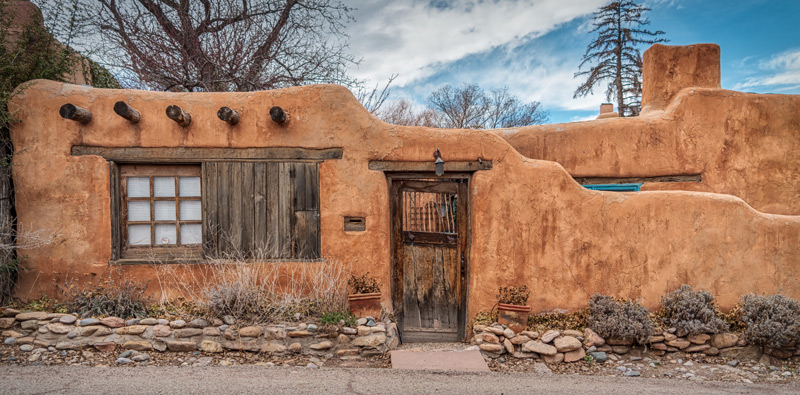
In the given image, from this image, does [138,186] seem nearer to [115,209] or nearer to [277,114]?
[115,209]

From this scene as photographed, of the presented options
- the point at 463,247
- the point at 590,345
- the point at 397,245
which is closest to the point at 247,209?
the point at 397,245

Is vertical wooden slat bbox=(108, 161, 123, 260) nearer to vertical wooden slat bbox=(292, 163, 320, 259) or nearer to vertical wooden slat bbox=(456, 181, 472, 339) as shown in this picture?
vertical wooden slat bbox=(292, 163, 320, 259)

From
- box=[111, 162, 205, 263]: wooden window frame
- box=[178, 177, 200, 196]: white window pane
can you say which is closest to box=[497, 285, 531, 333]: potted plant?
box=[111, 162, 205, 263]: wooden window frame

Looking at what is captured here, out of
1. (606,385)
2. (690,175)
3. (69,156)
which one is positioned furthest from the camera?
(690,175)

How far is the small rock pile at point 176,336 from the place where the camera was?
4.84 m

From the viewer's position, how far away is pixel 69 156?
5340 millimetres

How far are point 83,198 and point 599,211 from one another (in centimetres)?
682

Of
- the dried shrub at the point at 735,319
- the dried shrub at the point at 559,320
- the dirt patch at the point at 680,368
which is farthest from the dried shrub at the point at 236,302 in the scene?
the dried shrub at the point at 735,319

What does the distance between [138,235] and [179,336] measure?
1.60m

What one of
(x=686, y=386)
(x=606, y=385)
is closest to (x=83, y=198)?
(x=606, y=385)

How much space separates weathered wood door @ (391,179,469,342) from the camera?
5.97 meters

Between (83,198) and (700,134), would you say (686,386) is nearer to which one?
(700,134)

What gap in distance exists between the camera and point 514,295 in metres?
5.75

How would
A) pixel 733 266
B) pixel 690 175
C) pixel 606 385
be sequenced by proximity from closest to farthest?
pixel 606 385, pixel 733 266, pixel 690 175
